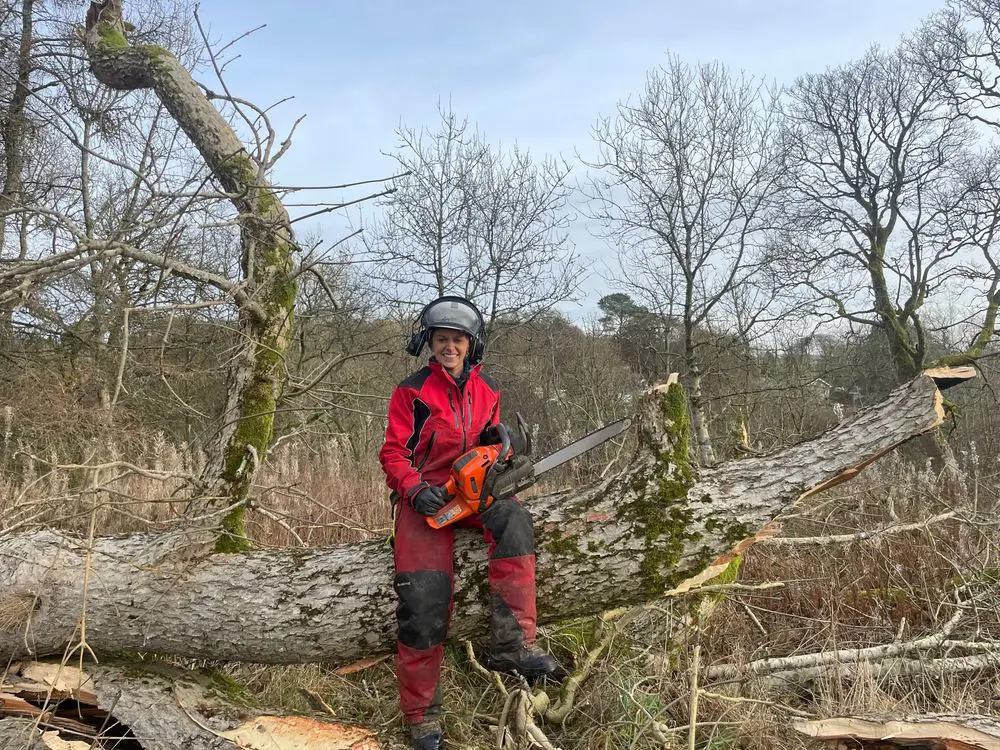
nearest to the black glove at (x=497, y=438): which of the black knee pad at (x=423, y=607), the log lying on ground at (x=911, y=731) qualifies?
the black knee pad at (x=423, y=607)

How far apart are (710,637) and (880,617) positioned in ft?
3.54

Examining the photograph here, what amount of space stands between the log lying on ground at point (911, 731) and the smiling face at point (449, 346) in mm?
2088

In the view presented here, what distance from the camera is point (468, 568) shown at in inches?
99.9

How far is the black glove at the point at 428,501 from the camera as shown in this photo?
7.88 feet

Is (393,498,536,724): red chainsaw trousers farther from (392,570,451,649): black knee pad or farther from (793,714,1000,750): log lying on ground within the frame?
(793,714,1000,750): log lying on ground

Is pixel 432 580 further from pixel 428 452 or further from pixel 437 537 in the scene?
pixel 428 452

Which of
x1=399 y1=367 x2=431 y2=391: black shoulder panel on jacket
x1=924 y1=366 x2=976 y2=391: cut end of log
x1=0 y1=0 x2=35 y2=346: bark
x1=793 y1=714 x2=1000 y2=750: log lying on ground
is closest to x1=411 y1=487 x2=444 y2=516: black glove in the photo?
x1=399 y1=367 x2=431 y2=391: black shoulder panel on jacket

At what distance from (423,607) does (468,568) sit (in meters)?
0.26

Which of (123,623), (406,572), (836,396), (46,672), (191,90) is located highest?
(191,90)

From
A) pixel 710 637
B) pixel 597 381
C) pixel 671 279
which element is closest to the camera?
pixel 710 637

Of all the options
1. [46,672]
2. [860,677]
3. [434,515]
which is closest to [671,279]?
[860,677]

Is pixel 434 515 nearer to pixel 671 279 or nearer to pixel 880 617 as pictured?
pixel 880 617

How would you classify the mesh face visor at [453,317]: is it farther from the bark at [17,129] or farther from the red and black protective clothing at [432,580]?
the bark at [17,129]

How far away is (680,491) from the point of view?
2.55 metres
